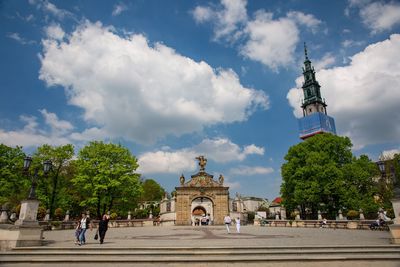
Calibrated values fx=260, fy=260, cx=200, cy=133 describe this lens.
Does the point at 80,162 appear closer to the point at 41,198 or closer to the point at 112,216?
the point at 41,198

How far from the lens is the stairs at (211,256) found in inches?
374

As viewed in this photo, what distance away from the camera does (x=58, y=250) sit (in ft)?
37.6

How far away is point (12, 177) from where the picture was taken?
35.1 m

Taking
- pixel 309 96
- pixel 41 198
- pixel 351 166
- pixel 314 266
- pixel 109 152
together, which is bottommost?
pixel 314 266

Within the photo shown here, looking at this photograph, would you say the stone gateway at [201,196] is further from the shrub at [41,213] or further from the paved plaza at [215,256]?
the paved plaza at [215,256]

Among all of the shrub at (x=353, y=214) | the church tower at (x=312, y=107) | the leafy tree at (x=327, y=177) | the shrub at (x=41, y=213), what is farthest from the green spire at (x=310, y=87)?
the shrub at (x=41, y=213)

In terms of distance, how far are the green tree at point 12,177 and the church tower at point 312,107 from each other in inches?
2834

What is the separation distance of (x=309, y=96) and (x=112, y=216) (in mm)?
79373

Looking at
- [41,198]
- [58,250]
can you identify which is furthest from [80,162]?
[58,250]

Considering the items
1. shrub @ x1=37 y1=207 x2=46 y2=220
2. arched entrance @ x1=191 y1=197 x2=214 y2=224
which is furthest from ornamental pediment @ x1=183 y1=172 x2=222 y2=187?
shrub @ x1=37 y1=207 x2=46 y2=220

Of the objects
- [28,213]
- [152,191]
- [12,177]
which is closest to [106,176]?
[12,177]

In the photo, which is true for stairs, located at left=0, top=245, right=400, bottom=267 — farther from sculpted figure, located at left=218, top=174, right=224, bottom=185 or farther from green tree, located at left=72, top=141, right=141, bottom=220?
sculpted figure, located at left=218, top=174, right=224, bottom=185

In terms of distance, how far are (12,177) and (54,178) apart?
5.01m

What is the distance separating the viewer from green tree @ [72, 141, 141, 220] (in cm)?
3597
